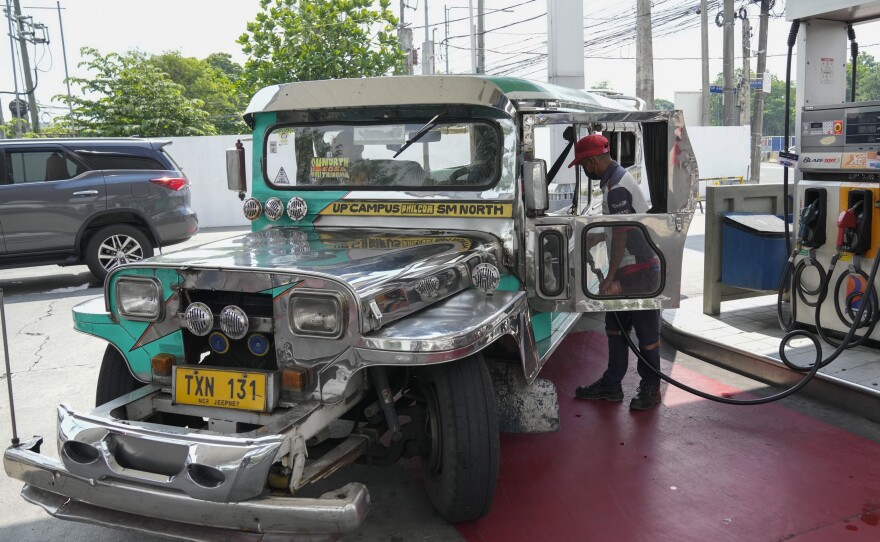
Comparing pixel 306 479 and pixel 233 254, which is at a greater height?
pixel 233 254

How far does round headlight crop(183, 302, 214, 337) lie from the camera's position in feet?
9.95

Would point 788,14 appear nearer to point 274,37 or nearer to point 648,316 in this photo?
point 648,316

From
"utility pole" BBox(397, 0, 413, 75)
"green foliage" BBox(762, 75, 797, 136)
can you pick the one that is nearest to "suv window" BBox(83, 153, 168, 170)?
"utility pole" BBox(397, 0, 413, 75)

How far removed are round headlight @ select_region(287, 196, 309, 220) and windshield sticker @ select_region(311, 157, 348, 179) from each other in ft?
0.62

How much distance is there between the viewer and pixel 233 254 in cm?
347

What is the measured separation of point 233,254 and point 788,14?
4664 mm

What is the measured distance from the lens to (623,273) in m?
4.02

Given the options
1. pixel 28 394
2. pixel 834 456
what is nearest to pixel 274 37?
pixel 28 394

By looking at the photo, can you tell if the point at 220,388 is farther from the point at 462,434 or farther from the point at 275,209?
the point at 275,209

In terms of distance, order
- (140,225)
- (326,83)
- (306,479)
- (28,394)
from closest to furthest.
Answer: (306,479), (326,83), (28,394), (140,225)

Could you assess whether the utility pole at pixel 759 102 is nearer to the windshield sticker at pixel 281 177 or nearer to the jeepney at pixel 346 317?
the jeepney at pixel 346 317

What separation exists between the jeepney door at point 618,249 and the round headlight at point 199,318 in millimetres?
1732

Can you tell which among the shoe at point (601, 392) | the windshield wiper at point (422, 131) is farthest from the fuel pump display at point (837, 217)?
the windshield wiper at point (422, 131)

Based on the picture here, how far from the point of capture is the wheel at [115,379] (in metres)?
3.52
